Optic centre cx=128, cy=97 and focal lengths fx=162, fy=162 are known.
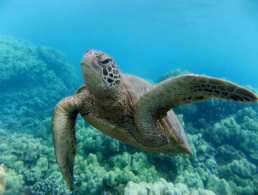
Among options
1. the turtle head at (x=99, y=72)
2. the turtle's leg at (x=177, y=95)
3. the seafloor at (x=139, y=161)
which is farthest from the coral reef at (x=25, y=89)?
the turtle's leg at (x=177, y=95)

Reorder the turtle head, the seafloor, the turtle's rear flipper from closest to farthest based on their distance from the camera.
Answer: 1. the turtle head
2. the turtle's rear flipper
3. the seafloor

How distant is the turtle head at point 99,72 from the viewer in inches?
70.8

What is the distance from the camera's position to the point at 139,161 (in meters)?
3.88

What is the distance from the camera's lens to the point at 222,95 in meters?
1.57

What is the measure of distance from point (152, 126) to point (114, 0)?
32.7 meters

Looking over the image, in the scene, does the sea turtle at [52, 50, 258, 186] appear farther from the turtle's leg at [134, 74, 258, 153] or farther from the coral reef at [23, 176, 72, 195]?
the coral reef at [23, 176, 72, 195]

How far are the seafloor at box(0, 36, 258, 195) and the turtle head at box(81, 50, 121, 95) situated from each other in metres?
1.66

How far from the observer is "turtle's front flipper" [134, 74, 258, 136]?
145cm

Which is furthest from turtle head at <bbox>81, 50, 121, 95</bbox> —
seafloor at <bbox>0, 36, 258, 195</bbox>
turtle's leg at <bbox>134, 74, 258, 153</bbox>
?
seafloor at <bbox>0, 36, 258, 195</bbox>

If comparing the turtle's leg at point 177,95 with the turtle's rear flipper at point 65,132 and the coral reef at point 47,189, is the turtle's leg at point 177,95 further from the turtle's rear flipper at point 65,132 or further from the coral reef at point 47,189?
the coral reef at point 47,189

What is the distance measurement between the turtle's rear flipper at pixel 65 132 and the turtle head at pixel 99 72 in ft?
1.50

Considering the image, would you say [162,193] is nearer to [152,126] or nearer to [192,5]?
[152,126]

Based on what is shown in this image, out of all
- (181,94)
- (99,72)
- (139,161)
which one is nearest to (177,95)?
(181,94)

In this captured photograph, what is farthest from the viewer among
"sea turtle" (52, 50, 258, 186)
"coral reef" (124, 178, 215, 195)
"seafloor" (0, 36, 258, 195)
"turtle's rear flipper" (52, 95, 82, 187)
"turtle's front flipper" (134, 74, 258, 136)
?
"seafloor" (0, 36, 258, 195)
